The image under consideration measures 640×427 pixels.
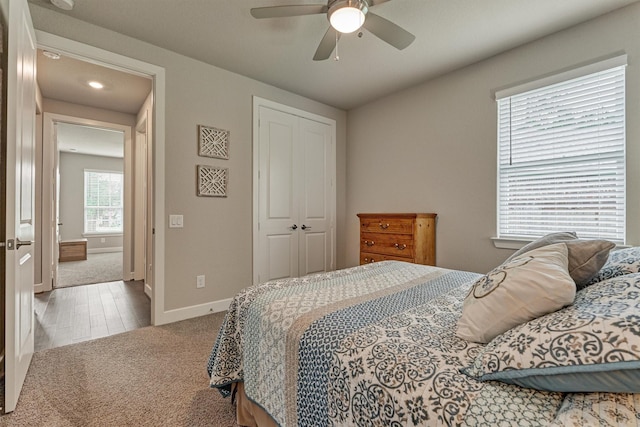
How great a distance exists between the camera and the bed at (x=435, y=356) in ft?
2.09

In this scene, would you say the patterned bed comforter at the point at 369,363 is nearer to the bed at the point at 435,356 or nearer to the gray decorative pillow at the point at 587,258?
the bed at the point at 435,356

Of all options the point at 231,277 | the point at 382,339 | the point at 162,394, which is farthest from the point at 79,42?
the point at 382,339

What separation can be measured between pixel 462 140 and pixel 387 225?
1.20 metres

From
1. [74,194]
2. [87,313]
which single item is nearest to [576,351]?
[87,313]

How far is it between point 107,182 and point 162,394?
328 inches

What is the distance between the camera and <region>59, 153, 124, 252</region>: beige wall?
295 inches

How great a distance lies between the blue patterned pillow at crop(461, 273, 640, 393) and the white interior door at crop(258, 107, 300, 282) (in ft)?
9.88

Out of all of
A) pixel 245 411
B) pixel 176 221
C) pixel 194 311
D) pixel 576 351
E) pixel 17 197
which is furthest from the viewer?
pixel 194 311

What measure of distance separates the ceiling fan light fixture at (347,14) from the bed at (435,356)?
1626 millimetres

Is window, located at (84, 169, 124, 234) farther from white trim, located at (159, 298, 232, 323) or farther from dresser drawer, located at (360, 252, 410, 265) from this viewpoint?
dresser drawer, located at (360, 252, 410, 265)

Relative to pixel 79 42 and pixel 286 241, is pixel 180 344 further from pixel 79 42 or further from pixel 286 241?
pixel 79 42

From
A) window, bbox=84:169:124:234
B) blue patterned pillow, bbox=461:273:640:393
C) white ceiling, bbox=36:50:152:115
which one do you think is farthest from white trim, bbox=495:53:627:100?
window, bbox=84:169:124:234

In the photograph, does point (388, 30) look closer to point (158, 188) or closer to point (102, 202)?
point (158, 188)

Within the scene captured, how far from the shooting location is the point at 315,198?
4156mm
